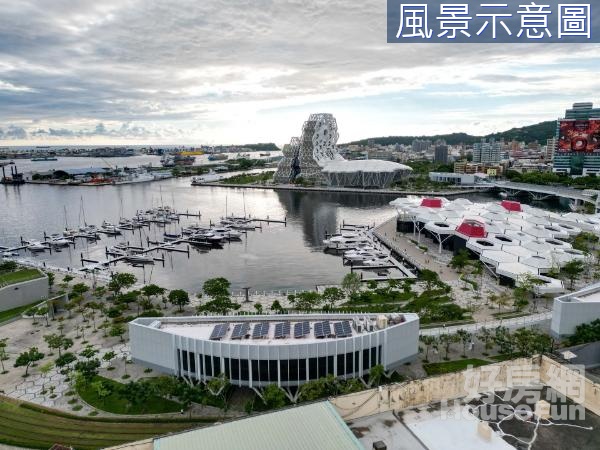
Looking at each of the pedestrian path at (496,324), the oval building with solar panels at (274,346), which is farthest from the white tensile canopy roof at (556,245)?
the oval building with solar panels at (274,346)

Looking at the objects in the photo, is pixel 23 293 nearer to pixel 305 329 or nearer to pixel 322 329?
pixel 305 329

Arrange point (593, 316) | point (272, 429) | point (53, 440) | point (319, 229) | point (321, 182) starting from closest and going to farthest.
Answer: point (272, 429)
point (53, 440)
point (593, 316)
point (319, 229)
point (321, 182)

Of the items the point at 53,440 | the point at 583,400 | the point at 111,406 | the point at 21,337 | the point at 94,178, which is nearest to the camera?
the point at 583,400

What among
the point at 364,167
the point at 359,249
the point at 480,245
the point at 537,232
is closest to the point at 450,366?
the point at 480,245

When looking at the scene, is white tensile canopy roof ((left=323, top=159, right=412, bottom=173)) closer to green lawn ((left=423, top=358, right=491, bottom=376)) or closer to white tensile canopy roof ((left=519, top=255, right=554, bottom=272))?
white tensile canopy roof ((left=519, top=255, right=554, bottom=272))

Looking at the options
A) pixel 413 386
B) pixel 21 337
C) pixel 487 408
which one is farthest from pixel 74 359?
pixel 487 408

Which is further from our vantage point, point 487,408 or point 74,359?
point 74,359

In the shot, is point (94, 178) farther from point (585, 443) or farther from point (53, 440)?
point (585, 443)
